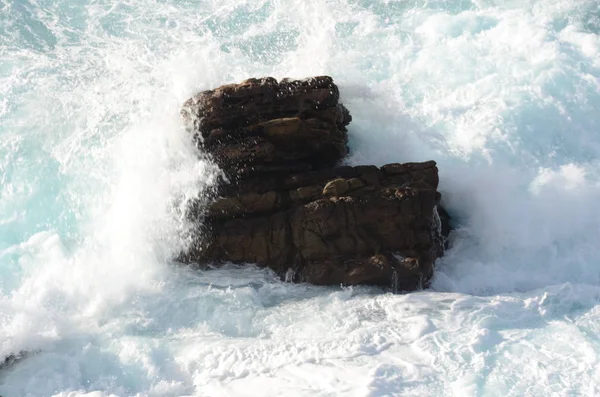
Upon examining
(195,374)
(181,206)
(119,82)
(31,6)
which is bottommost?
(195,374)

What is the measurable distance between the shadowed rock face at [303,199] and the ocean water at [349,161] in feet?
0.89

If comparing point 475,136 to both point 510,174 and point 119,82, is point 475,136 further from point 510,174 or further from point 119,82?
point 119,82

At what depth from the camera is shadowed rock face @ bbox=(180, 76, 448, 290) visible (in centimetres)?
858

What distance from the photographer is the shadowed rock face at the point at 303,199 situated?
858cm

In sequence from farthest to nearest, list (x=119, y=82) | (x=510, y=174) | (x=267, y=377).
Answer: (x=119, y=82) < (x=510, y=174) < (x=267, y=377)

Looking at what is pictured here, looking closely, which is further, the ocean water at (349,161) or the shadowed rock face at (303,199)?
the shadowed rock face at (303,199)

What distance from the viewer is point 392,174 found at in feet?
29.5

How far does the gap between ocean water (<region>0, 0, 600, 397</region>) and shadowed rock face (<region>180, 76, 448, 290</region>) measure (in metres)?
0.27

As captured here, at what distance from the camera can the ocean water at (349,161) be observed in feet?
24.3

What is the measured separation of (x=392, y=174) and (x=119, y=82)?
5460 mm

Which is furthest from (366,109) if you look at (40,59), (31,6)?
(31,6)

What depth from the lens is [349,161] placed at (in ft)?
31.8

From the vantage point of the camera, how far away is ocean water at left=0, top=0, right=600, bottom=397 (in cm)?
741

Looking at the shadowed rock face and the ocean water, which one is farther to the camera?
the shadowed rock face
